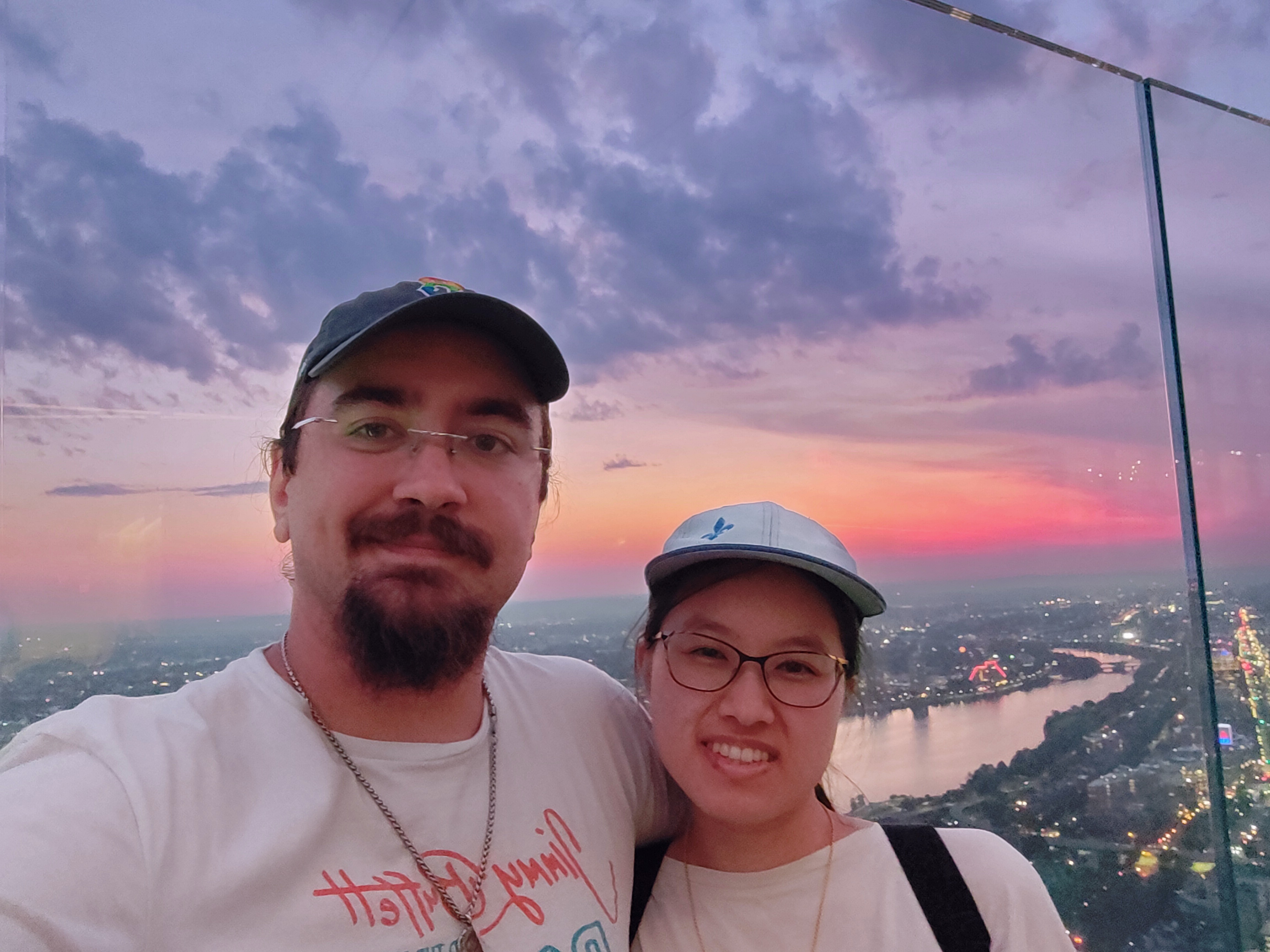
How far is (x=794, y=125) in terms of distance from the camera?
2918mm

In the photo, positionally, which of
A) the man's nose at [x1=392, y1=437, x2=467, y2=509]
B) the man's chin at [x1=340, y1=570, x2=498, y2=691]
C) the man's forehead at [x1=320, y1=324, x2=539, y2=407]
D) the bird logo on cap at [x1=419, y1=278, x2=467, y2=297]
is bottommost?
the man's chin at [x1=340, y1=570, x2=498, y2=691]

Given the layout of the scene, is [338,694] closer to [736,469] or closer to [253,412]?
[253,412]

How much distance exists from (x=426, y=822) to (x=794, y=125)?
294 centimetres

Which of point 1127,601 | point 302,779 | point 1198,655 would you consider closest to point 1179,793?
point 1198,655

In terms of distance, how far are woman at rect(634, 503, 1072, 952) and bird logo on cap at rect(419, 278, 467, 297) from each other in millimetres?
552

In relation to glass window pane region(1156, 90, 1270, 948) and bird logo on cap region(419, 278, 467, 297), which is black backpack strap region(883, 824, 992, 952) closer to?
bird logo on cap region(419, 278, 467, 297)

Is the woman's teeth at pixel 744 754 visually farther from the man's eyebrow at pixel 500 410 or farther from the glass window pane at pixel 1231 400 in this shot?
the glass window pane at pixel 1231 400

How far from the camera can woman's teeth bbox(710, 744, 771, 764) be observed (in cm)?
109

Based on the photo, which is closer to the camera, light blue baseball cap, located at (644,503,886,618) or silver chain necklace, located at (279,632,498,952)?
silver chain necklace, located at (279,632,498,952)

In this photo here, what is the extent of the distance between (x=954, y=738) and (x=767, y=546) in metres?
2.03

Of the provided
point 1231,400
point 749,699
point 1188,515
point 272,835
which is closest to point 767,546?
point 749,699

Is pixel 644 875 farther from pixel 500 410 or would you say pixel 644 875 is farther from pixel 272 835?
pixel 500 410

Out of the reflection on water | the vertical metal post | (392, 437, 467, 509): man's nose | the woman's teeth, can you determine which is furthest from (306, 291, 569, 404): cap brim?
the vertical metal post

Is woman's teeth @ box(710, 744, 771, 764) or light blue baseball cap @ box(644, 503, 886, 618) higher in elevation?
light blue baseball cap @ box(644, 503, 886, 618)
